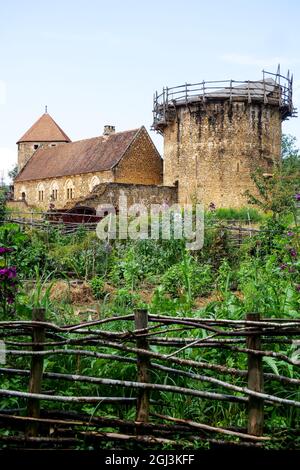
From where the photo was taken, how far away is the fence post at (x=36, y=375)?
15.3 ft

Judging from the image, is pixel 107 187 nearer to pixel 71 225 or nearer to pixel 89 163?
pixel 89 163

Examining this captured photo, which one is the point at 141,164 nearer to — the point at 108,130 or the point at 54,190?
the point at 108,130

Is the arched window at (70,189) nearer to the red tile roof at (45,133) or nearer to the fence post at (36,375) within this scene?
the red tile roof at (45,133)

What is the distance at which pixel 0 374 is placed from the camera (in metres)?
5.02

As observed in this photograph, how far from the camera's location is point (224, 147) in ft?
109

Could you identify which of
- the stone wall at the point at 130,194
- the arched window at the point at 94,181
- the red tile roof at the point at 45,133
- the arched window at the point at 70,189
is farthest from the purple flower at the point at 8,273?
the red tile roof at the point at 45,133

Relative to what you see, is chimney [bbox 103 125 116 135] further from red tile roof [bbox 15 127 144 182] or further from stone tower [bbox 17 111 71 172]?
stone tower [bbox 17 111 71 172]

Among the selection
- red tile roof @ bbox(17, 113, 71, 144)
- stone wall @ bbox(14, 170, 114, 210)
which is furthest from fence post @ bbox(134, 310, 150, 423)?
red tile roof @ bbox(17, 113, 71, 144)

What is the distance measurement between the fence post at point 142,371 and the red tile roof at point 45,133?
47322 mm

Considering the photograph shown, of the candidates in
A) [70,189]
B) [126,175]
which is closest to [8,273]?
[126,175]

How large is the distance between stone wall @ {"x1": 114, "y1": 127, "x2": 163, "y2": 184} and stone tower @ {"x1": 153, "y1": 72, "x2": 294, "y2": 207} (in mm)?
3798

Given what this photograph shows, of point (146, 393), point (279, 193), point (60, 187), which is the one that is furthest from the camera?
point (60, 187)

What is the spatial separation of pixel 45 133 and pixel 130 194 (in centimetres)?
2160

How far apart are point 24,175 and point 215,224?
35382 millimetres
